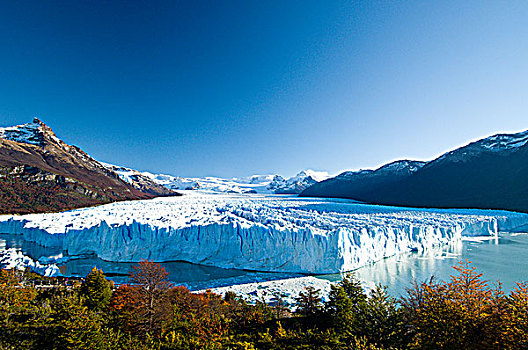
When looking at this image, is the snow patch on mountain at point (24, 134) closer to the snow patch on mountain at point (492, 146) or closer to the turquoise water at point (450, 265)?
the turquoise water at point (450, 265)

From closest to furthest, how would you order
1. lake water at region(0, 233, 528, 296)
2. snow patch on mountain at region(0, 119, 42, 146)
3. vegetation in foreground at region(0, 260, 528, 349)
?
vegetation in foreground at region(0, 260, 528, 349) → lake water at region(0, 233, 528, 296) → snow patch on mountain at region(0, 119, 42, 146)

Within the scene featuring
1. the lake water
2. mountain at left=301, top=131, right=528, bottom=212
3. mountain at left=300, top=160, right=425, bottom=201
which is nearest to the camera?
the lake water

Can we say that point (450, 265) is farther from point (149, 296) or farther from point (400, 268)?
point (149, 296)

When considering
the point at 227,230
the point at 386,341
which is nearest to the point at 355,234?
the point at 227,230

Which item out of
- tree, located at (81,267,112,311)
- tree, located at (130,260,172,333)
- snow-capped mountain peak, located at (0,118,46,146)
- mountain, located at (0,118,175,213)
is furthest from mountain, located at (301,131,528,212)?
snow-capped mountain peak, located at (0,118,46,146)

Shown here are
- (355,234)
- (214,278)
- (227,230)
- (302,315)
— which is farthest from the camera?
(227,230)

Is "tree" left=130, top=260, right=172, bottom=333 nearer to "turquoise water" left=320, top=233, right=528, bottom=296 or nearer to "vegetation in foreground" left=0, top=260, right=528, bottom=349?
"vegetation in foreground" left=0, top=260, right=528, bottom=349

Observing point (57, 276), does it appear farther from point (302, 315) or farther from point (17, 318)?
point (302, 315)
